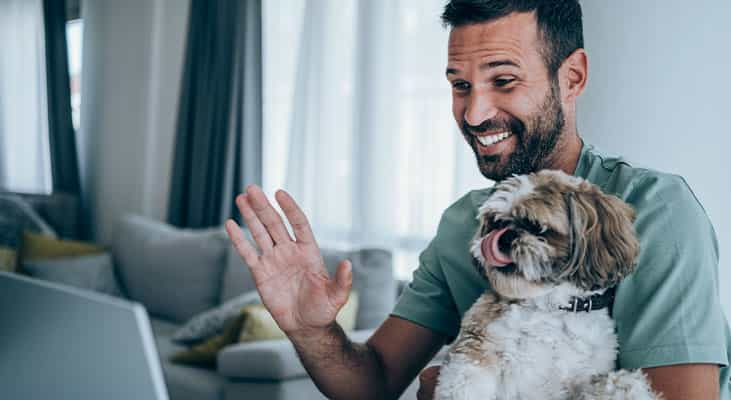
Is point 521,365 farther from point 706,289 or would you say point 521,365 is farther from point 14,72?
point 14,72

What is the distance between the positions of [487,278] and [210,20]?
3460 mm

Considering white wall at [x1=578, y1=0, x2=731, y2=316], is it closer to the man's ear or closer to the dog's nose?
the man's ear

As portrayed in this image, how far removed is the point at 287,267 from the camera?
1092 millimetres

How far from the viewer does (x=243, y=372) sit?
2.15 metres

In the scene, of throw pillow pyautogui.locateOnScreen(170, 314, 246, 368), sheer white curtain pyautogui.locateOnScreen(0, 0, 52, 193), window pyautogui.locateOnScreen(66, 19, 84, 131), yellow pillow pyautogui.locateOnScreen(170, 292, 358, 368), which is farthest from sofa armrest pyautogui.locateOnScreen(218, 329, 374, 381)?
sheer white curtain pyautogui.locateOnScreen(0, 0, 52, 193)

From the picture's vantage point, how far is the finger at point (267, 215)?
1.08 metres

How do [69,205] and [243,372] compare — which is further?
[69,205]

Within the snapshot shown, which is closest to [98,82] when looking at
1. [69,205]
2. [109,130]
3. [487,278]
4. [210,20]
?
[109,130]

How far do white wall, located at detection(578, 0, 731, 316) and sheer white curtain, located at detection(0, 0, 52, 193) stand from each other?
501 cm

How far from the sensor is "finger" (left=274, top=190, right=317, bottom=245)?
1.03 metres

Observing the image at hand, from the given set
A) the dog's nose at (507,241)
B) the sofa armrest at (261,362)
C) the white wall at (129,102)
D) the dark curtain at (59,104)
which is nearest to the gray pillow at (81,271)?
the white wall at (129,102)

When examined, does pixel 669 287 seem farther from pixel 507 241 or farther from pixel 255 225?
pixel 255 225

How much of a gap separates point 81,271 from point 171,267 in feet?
1.73

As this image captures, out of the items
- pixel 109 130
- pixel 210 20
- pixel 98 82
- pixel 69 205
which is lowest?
pixel 69 205
